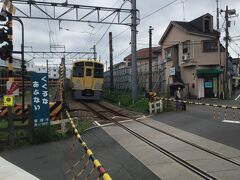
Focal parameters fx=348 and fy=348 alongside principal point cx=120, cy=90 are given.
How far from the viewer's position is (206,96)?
112 ft

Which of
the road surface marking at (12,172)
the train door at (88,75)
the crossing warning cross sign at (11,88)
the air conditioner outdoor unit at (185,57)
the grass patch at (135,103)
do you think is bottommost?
the road surface marking at (12,172)

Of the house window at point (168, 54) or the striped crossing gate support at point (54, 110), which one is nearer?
the striped crossing gate support at point (54, 110)

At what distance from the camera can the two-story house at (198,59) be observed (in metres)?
33.3

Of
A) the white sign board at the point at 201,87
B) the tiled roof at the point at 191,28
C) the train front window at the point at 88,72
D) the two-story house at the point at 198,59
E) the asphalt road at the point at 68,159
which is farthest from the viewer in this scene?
the tiled roof at the point at 191,28

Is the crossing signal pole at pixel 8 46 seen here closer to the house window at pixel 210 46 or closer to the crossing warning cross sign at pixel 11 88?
the crossing warning cross sign at pixel 11 88

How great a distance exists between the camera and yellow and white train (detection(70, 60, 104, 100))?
96.0 ft

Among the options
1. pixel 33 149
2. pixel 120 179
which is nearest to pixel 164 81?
pixel 33 149

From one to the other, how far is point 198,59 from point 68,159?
26.0 metres

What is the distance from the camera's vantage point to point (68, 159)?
9.36m

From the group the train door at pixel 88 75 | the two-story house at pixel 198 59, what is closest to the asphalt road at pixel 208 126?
the train door at pixel 88 75

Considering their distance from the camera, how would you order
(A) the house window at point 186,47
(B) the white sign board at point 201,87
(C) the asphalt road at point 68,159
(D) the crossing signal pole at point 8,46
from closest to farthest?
(C) the asphalt road at point 68,159 < (D) the crossing signal pole at point 8,46 < (B) the white sign board at point 201,87 < (A) the house window at point 186,47

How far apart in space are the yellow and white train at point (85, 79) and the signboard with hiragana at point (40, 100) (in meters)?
16.9

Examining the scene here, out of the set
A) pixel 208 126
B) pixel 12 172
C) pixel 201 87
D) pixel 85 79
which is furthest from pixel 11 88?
pixel 201 87

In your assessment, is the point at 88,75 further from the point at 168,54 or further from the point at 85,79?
the point at 168,54
